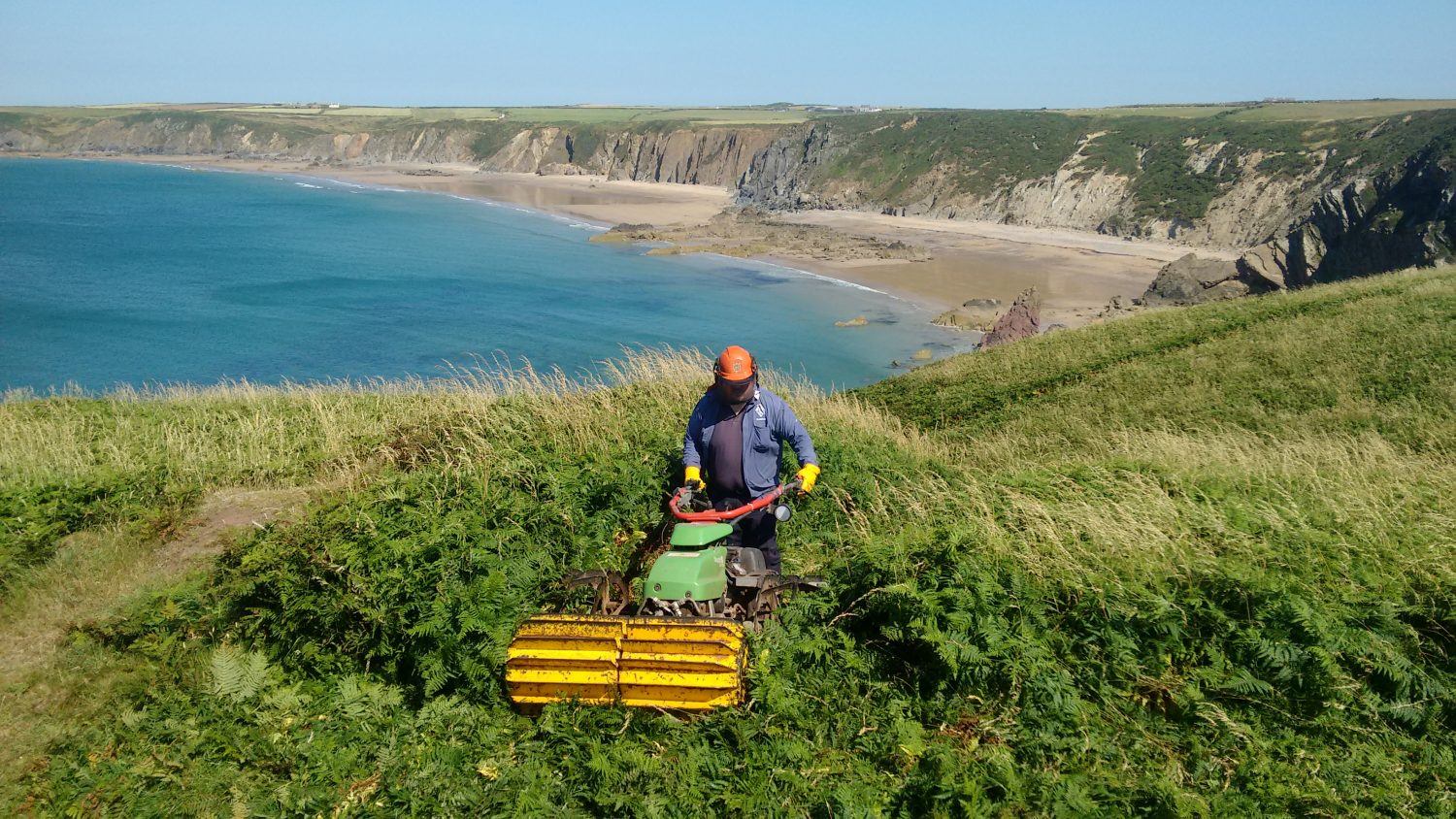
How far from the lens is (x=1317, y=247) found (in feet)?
131

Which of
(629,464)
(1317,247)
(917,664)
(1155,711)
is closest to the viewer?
(1155,711)

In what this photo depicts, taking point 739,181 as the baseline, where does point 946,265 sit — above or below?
below

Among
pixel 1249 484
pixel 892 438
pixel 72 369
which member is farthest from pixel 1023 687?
pixel 72 369

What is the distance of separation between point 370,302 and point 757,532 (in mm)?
53520

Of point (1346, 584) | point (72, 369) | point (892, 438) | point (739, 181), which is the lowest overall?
point (72, 369)

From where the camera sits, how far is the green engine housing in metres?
5.55

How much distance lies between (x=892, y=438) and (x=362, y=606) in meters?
7.96

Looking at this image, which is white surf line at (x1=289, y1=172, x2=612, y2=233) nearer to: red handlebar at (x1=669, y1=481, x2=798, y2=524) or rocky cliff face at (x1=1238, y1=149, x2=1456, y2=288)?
rocky cliff face at (x1=1238, y1=149, x2=1456, y2=288)

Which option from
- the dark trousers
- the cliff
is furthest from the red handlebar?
the cliff

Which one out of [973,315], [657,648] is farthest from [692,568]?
[973,315]

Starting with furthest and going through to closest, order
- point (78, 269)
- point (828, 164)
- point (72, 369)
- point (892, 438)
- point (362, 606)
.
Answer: point (828, 164) → point (78, 269) → point (72, 369) → point (892, 438) → point (362, 606)

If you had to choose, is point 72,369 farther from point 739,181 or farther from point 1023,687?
point 739,181

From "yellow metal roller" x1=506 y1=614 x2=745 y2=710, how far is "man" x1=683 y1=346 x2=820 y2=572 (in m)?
1.54

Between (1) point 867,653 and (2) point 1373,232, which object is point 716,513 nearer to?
(1) point 867,653
